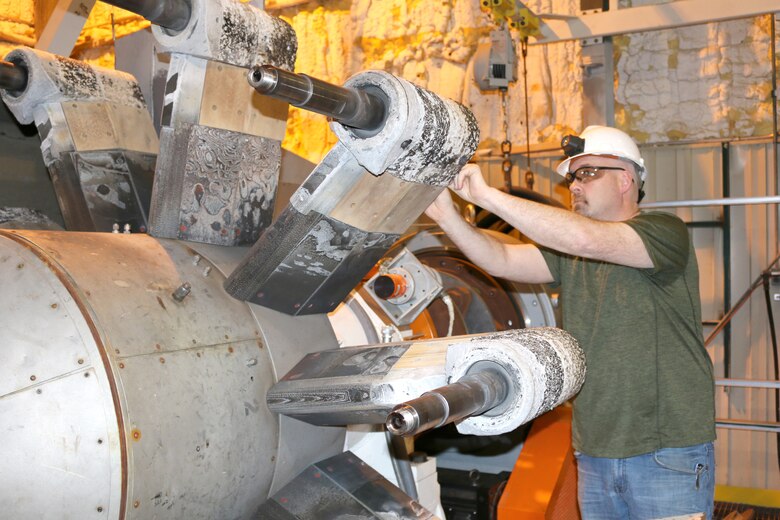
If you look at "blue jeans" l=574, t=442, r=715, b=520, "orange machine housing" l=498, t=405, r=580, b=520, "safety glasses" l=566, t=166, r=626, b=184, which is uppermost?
"safety glasses" l=566, t=166, r=626, b=184

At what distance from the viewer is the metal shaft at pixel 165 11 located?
1.85 metres

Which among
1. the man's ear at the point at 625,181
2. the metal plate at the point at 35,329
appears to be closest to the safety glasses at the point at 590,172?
the man's ear at the point at 625,181

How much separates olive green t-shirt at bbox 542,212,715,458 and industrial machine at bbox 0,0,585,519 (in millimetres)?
707

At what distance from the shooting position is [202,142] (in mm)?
2119

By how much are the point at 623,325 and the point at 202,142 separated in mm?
1468

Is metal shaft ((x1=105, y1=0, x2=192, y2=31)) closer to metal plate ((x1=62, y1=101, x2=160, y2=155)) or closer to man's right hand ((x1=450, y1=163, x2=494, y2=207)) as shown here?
metal plate ((x1=62, y1=101, x2=160, y2=155))

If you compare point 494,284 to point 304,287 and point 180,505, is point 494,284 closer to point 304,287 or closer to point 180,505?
point 304,287

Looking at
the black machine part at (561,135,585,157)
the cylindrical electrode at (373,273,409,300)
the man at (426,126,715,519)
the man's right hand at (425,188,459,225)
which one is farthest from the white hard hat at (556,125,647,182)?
the cylindrical electrode at (373,273,409,300)

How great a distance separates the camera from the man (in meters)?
2.49

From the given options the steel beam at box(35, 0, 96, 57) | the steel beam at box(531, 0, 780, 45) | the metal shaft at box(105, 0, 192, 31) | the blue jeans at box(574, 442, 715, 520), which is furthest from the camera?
the steel beam at box(531, 0, 780, 45)

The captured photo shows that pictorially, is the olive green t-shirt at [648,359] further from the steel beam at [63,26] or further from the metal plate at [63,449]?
the steel beam at [63,26]

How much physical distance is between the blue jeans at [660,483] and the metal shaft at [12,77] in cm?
219

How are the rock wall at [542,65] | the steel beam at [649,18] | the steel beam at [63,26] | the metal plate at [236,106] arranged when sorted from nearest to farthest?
the metal plate at [236,106] < the steel beam at [63,26] < the steel beam at [649,18] < the rock wall at [542,65]

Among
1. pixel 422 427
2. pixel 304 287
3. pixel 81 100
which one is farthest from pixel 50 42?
pixel 422 427
